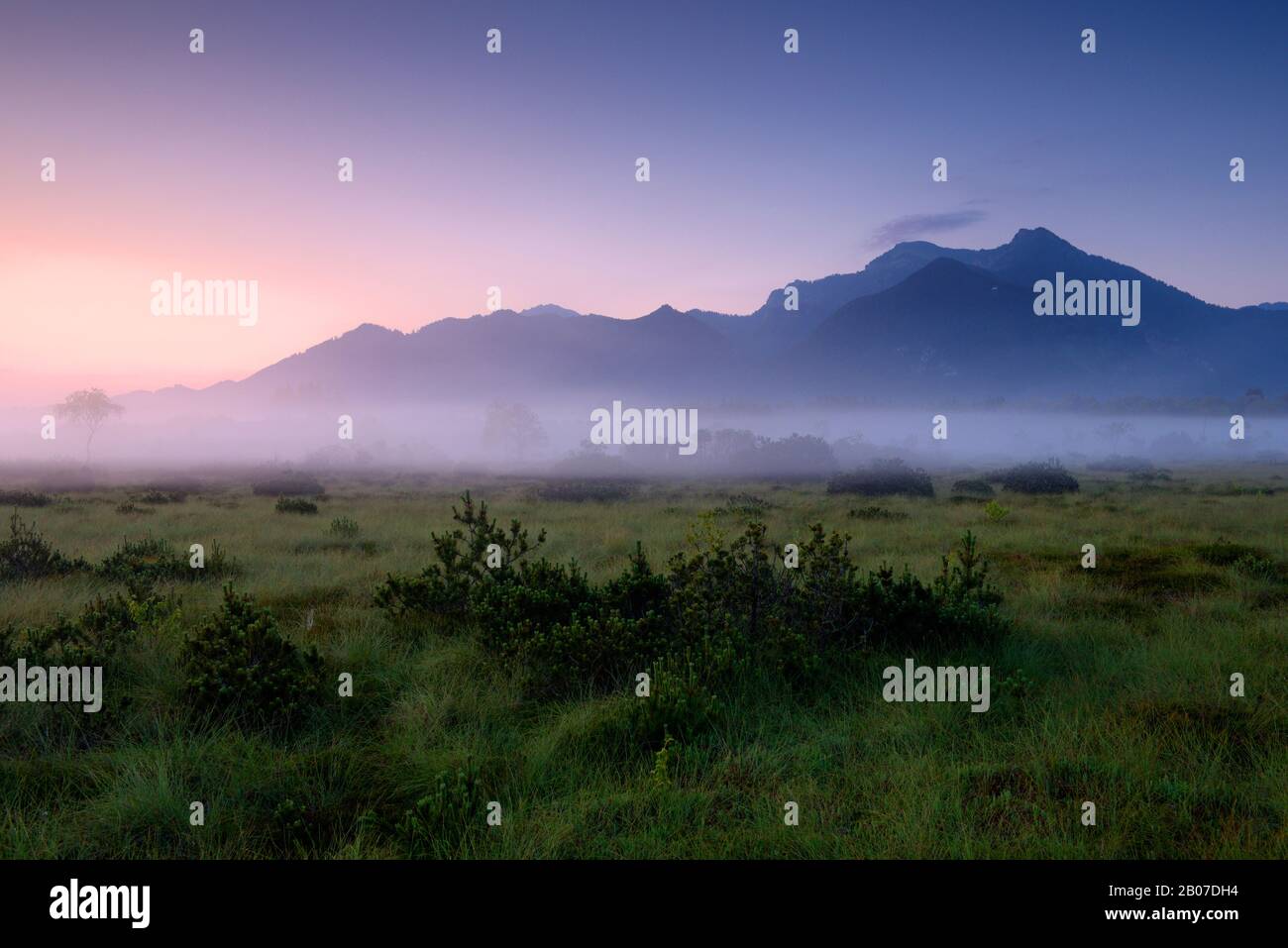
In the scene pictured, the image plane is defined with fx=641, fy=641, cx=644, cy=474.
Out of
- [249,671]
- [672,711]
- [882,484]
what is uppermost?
[882,484]

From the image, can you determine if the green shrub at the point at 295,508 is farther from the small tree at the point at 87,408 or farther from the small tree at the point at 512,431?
the small tree at the point at 512,431

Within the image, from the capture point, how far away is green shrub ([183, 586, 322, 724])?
5.14m

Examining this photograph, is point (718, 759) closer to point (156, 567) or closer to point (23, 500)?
point (156, 567)

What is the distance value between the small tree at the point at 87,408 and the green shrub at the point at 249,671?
10860 centimetres

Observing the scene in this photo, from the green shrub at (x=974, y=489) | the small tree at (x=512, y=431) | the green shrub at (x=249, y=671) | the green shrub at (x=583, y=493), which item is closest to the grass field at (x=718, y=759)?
the green shrub at (x=249, y=671)

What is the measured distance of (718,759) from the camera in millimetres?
4582

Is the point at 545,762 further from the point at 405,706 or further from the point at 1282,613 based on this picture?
the point at 1282,613

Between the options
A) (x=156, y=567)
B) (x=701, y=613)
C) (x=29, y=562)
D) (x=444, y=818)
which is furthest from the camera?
(x=156, y=567)

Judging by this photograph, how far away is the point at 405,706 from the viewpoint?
532 cm

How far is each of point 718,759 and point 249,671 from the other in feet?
12.5

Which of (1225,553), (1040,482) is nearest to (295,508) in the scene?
(1225,553)
